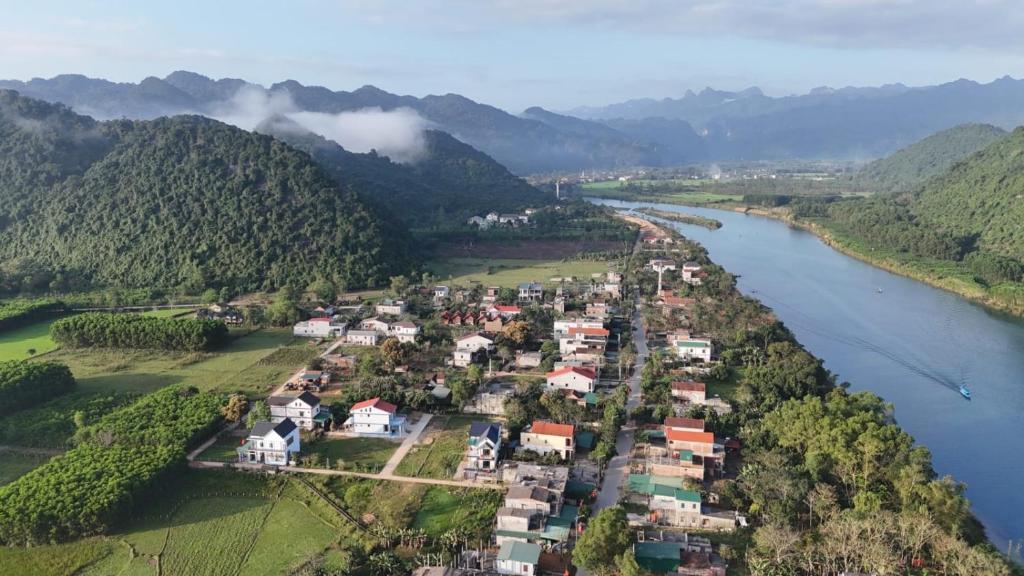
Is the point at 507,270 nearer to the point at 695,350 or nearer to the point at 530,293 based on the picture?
the point at 530,293

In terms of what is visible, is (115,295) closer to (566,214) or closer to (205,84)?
(566,214)

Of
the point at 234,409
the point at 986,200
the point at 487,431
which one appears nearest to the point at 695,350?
the point at 487,431

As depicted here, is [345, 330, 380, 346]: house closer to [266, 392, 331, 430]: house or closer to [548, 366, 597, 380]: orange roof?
[266, 392, 331, 430]: house

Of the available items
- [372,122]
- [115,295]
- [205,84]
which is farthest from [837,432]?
[205,84]

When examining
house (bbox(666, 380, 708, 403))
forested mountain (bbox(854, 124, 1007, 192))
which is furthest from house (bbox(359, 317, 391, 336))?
forested mountain (bbox(854, 124, 1007, 192))

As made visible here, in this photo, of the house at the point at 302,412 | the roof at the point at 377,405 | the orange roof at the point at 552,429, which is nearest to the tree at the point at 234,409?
the house at the point at 302,412
